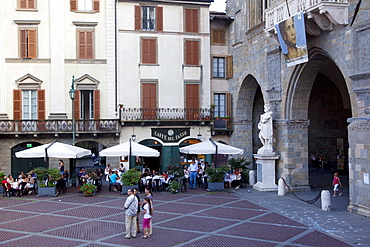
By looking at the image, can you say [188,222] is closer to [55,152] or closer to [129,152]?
[129,152]

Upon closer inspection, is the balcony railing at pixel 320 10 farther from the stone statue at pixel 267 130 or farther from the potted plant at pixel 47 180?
the potted plant at pixel 47 180

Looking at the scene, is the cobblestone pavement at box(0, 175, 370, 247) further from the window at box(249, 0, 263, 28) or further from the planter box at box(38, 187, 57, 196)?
the window at box(249, 0, 263, 28)

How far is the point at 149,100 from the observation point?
28.7 m

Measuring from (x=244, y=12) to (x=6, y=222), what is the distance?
730 inches

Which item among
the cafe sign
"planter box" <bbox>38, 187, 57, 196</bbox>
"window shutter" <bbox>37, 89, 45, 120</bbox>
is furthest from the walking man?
"window shutter" <bbox>37, 89, 45, 120</bbox>

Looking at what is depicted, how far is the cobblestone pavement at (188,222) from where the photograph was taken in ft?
40.5

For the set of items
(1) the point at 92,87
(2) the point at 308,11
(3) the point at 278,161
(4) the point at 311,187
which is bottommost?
(4) the point at 311,187

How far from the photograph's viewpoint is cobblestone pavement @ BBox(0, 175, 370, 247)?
1234 centimetres

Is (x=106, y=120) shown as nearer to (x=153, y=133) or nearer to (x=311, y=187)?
→ (x=153, y=133)

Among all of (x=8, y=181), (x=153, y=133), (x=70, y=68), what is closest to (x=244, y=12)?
(x=153, y=133)

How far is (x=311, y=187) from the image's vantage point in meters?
22.9

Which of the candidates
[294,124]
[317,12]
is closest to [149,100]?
[294,124]

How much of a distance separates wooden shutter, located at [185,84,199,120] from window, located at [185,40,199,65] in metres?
1.65

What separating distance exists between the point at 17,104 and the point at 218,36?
558 inches
